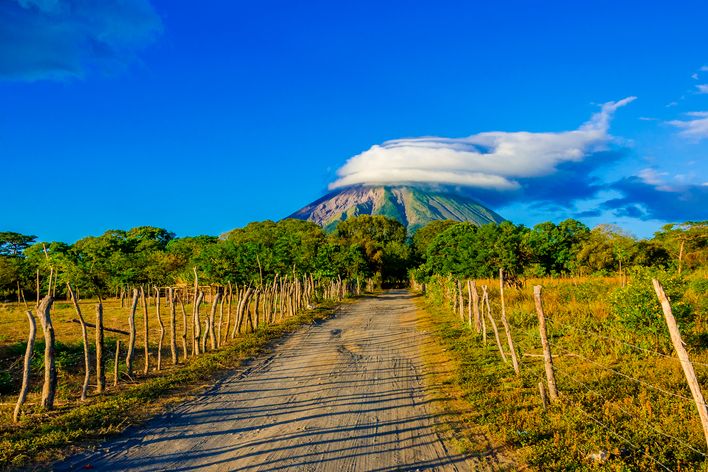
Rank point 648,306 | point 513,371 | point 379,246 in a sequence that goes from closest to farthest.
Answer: point 513,371
point 648,306
point 379,246

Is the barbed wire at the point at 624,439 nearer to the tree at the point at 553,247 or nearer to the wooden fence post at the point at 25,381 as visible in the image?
the wooden fence post at the point at 25,381

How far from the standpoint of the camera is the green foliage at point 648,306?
989 centimetres

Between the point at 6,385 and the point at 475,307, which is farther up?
the point at 475,307

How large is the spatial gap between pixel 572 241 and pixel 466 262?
14.5 m

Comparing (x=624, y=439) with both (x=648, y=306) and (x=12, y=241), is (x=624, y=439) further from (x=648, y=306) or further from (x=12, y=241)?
(x=12, y=241)

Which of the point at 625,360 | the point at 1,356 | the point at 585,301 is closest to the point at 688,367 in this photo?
the point at 625,360

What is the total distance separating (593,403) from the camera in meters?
7.24

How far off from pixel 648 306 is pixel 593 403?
13.4 ft

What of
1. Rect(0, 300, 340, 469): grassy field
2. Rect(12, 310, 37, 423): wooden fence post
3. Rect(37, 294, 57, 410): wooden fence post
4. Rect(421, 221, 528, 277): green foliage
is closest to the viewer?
Rect(0, 300, 340, 469): grassy field

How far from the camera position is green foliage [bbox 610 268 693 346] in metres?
9.89

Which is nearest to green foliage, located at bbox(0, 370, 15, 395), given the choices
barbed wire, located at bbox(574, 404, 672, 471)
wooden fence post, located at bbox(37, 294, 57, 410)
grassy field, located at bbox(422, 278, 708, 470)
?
wooden fence post, located at bbox(37, 294, 57, 410)

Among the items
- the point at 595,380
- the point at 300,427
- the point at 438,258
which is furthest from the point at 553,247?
the point at 300,427

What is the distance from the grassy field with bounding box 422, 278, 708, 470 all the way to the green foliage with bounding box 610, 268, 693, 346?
0.32m

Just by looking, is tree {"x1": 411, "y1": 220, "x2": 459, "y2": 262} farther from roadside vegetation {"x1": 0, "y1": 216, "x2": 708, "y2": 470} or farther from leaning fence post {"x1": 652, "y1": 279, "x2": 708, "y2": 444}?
leaning fence post {"x1": 652, "y1": 279, "x2": 708, "y2": 444}
